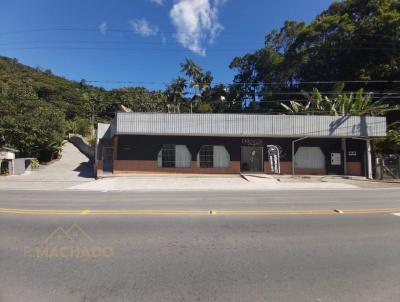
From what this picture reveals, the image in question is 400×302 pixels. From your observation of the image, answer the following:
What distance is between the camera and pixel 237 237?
7535 millimetres

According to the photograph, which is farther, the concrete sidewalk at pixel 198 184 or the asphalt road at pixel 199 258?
the concrete sidewalk at pixel 198 184

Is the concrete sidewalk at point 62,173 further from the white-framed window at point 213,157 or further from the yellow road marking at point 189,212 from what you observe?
the yellow road marking at point 189,212

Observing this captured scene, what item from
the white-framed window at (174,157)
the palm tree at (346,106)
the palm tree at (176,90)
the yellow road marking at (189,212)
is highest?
the palm tree at (176,90)

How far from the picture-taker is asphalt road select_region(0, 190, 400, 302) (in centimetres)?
480

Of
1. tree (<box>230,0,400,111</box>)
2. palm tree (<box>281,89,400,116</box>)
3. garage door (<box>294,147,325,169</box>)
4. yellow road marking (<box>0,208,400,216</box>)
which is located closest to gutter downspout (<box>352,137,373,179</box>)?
palm tree (<box>281,89,400,116</box>)

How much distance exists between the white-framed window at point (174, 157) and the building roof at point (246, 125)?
1366 millimetres

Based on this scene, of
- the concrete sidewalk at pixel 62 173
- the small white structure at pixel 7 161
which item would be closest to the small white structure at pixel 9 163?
the small white structure at pixel 7 161

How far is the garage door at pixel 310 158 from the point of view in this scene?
1155 inches

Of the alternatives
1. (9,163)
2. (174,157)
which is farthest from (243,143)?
(9,163)

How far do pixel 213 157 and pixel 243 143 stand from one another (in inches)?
99.0

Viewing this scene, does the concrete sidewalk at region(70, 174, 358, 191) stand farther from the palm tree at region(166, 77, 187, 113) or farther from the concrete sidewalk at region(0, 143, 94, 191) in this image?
the palm tree at region(166, 77, 187, 113)

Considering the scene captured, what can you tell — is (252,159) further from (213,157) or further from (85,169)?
(85,169)

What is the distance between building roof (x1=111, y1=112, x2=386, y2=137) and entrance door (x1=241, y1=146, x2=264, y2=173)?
1596 mm

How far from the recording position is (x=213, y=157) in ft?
94.2
